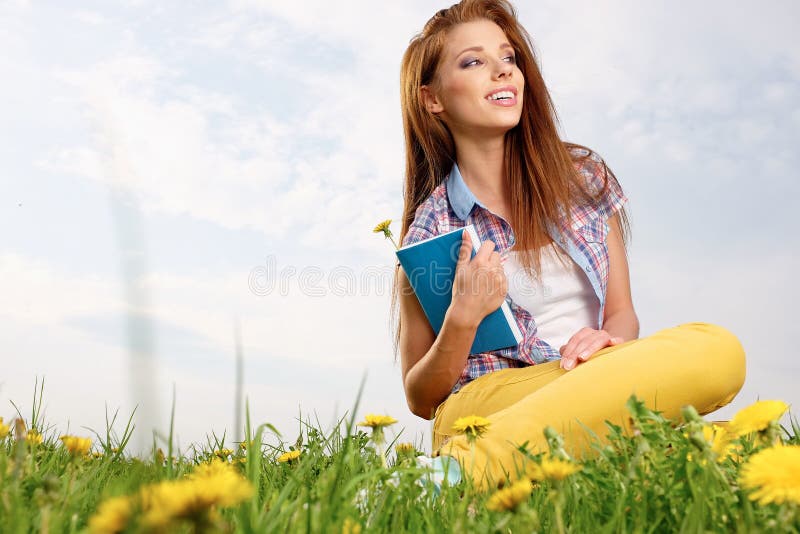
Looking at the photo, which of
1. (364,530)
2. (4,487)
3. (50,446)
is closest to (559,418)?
(364,530)

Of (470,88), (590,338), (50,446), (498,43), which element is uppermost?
(498,43)

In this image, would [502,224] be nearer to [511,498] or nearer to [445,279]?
[445,279]

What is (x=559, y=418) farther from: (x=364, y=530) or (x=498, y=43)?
(x=498, y=43)

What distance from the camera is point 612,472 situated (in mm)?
1424

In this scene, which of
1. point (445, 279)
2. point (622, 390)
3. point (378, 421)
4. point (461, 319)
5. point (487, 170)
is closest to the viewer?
point (378, 421)

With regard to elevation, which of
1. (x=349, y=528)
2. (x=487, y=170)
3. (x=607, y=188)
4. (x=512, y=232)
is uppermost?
(x=487, y=170)

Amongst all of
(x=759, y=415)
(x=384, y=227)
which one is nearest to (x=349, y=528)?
(x=759, y=415)

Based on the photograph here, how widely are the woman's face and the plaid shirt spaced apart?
0.92 feet

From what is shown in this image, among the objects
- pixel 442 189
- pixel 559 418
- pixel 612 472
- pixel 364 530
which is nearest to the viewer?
pixel 364 530

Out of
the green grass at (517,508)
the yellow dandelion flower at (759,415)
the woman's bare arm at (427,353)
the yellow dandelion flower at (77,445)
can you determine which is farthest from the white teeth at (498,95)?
the yellow dandelion flower at (77,445)

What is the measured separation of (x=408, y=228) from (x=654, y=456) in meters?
2.35

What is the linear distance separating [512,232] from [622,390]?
1.19 meters

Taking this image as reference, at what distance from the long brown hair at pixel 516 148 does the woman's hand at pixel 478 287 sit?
41 cm

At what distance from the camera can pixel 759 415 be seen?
48.4 inches
